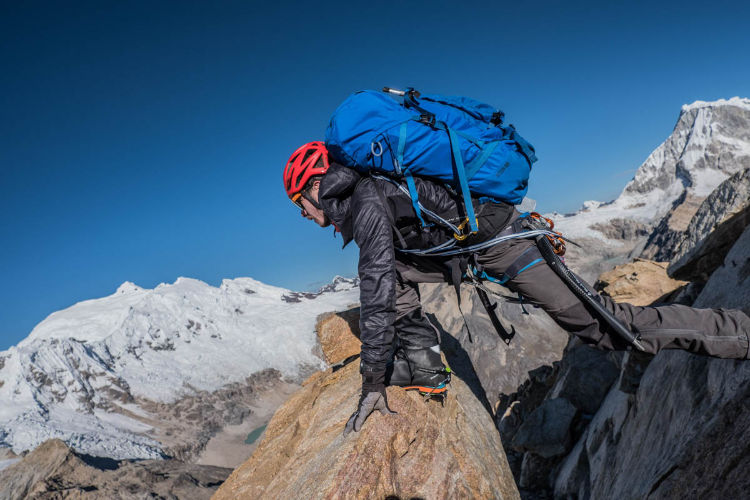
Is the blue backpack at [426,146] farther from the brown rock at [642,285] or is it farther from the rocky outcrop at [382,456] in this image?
the brown rock at [642,285]

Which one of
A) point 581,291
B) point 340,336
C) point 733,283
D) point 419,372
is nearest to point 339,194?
point 581,291

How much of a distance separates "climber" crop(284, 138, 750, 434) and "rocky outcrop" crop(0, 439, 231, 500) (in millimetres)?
113301

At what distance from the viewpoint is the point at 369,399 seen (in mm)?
6141

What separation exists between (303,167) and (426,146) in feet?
6.55

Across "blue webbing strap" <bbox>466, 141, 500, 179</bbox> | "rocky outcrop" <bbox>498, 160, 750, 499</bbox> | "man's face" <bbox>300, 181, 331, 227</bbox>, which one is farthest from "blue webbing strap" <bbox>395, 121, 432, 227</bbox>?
"rocky outcrop" <bbox>498, 160, 750, 499</bbox>

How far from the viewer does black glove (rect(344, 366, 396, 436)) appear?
19.1ft

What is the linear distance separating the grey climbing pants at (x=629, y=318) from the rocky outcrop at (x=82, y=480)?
11493 cm

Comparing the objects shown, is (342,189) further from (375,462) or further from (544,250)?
(375,462)

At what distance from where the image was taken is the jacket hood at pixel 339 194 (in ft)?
17.6

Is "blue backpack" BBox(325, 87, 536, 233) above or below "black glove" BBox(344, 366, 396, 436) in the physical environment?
above

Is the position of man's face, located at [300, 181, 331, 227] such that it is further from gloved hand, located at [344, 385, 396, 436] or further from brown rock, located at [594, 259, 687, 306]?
brown rock, located at [594, 259, 687, 306]

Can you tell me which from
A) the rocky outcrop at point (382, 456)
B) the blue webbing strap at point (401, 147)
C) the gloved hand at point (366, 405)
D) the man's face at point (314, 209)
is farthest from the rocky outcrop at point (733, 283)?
the man's face at point (314, 209)

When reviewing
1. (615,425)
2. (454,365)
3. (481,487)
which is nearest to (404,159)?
(481,487)

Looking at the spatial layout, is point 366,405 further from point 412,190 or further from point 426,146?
point 426,146
